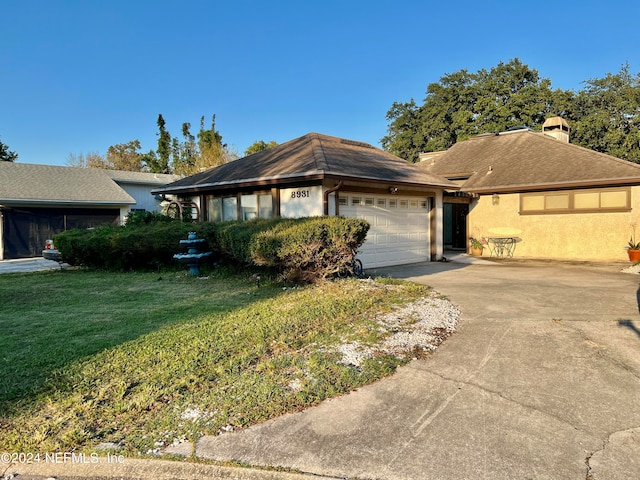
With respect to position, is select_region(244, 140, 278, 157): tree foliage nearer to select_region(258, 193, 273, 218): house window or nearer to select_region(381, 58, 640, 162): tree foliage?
select_region(381, 58, 640, 162): tree foliage

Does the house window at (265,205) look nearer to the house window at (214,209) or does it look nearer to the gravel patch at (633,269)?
the house window at (214,209)

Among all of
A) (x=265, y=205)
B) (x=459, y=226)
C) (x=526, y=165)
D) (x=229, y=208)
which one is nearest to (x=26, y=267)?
(x=229, y=208)

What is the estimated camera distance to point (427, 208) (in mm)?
13703

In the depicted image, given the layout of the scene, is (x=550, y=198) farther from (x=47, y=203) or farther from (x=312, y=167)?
(x=47, y=203)

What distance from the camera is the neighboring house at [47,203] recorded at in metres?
18.4

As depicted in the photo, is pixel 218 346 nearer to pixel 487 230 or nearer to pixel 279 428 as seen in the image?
pixel 279 428

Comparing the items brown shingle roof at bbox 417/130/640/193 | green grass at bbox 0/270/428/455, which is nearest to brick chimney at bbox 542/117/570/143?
brown shingle roof at bbox 417/130/640/193

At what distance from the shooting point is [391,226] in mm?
12375

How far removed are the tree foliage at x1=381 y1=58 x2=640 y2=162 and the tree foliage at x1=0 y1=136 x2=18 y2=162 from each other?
3342 cm

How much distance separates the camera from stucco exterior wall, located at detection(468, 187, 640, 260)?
12.4 metres

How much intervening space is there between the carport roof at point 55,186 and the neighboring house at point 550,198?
17.8m

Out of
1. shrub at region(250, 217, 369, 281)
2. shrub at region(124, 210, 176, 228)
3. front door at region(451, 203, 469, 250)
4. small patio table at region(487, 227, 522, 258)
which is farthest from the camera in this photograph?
front door at region(451, 203, 469, 250)

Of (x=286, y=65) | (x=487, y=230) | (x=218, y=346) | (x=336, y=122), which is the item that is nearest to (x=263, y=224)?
(x=218, y=346)

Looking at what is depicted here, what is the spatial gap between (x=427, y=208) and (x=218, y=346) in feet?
35.1
